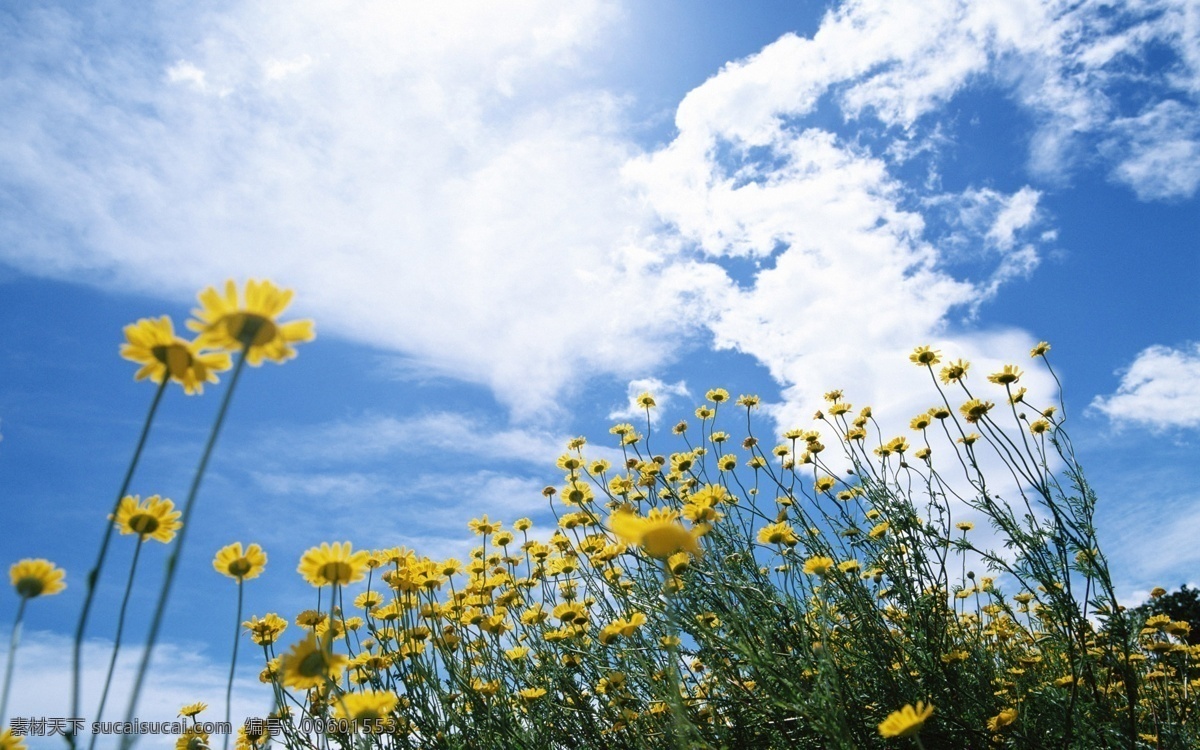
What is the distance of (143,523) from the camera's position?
1940mm

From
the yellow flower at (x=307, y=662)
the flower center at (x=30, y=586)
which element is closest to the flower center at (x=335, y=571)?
the yellow flower at (x=307, y=662)

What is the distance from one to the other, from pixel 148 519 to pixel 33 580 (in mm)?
281

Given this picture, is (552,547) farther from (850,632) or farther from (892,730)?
(892,730)

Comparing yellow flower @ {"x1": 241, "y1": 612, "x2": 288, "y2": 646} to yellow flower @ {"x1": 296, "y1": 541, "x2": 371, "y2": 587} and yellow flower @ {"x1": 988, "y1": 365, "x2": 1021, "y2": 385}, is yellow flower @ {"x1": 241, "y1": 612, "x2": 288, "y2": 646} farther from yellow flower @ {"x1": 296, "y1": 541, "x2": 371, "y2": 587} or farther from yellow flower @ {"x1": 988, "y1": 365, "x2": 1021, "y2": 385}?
yellow flower @ {"x1": 988, "y1": 365, "x2": 1021, "y2": 385}

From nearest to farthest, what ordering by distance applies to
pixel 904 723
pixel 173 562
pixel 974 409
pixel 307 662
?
pixel 173 562 < pixel 307 662 < pixel 904 723 < pixel 974 409

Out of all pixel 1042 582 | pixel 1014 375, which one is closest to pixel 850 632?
pixel 1042 582

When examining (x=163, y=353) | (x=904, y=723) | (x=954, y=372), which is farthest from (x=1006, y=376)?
(x=163, y=353)

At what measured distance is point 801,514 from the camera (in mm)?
4551

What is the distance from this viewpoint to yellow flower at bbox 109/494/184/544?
76.3 inches

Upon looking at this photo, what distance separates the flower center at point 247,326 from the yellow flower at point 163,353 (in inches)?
4.1

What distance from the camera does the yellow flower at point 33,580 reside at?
180 centimetres

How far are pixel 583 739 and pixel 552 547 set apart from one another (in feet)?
4.34

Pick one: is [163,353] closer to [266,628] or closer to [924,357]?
[266,628]

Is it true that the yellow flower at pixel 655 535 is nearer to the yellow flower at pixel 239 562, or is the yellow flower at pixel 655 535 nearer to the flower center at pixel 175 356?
the flower center at pixel 175 356
